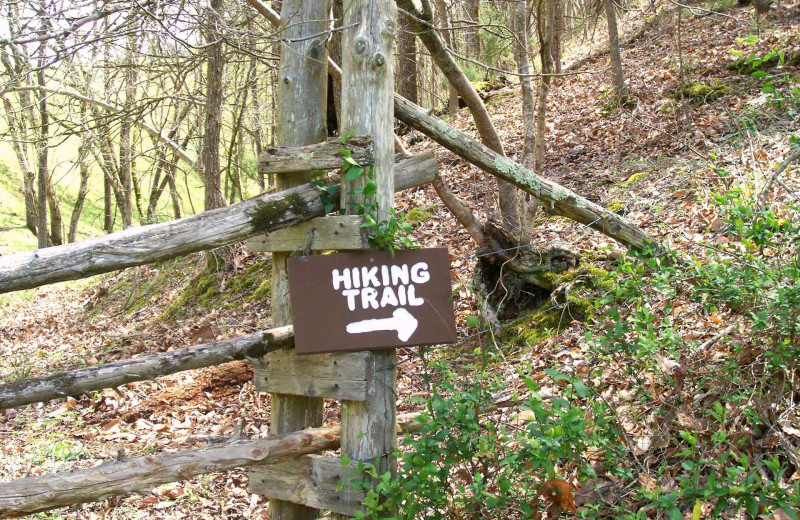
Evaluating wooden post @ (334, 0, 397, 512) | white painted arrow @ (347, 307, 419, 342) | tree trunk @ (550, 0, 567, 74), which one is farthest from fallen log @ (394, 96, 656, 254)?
tree trunk @ (550, 0, 567, 74)

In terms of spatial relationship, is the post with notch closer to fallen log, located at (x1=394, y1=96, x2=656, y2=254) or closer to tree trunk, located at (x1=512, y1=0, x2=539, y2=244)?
fallen log, located at (x1=394, y1=96, x2=656, y2=254)

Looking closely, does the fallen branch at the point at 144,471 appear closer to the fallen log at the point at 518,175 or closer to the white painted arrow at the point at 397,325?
the white painted arrow at the point at 397,325

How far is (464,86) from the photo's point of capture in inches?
210

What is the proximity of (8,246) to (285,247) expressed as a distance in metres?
24.2

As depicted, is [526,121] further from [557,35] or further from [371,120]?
[371,120]

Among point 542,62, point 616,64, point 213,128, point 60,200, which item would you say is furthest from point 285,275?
point 60,200

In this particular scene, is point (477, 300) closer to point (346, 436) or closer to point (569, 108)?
point (346, 436)

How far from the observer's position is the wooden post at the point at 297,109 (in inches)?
143

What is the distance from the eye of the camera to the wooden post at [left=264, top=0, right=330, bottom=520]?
11.9 ft

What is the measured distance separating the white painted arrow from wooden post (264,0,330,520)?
2.14 feet

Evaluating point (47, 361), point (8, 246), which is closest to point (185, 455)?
point (47, 361)

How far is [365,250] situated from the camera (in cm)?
327

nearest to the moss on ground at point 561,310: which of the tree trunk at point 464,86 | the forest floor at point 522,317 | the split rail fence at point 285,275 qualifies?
the forest floor at point 522,317

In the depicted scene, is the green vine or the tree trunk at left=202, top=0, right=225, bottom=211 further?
the tree trunk at left=202, top=0, right=225, bottom=211
